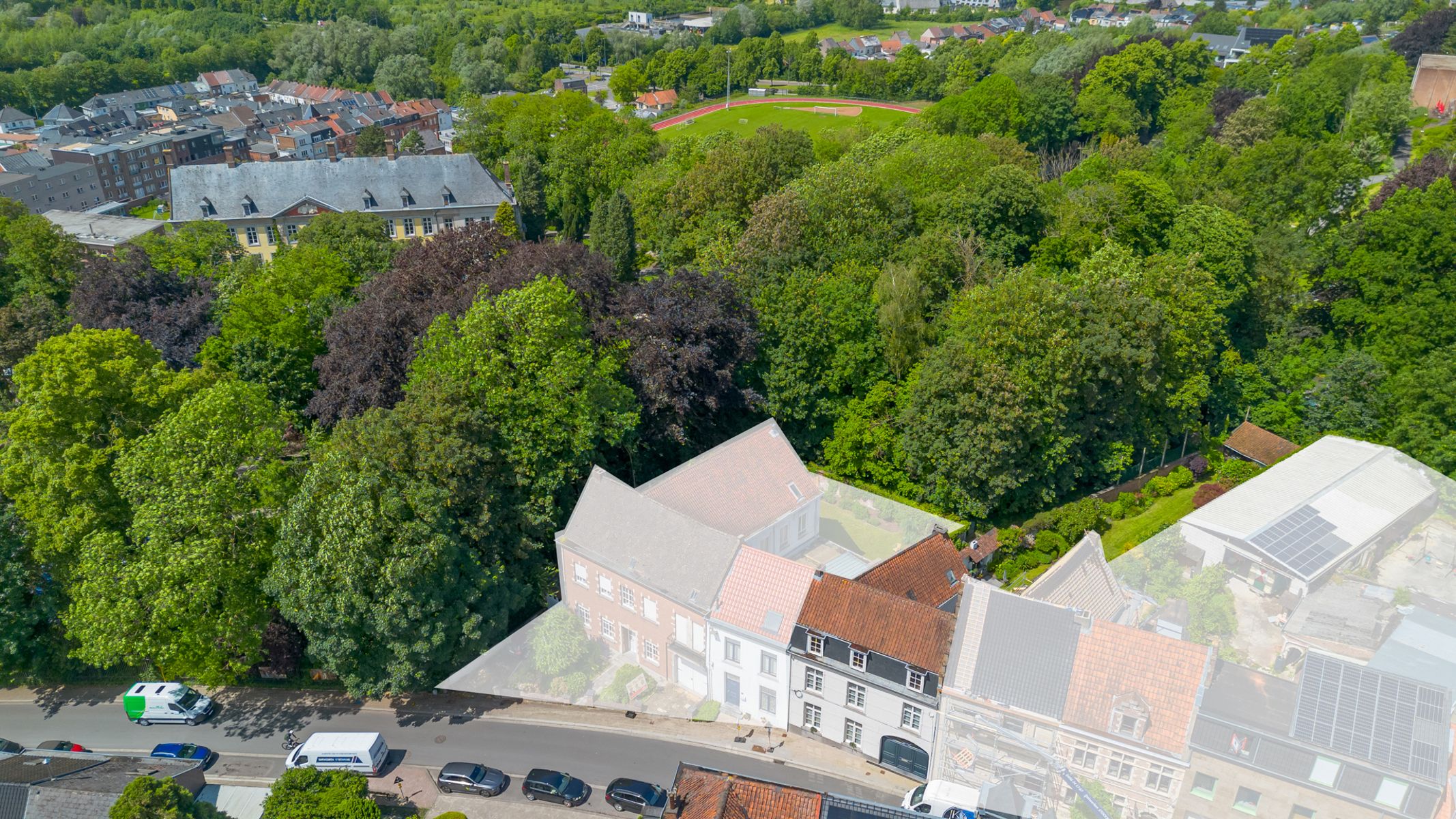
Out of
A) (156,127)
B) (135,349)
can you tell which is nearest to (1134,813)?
(135,349)

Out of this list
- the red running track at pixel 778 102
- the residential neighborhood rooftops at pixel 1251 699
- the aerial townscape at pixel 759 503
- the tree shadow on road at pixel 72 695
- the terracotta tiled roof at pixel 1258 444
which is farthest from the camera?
the red running track at pixel 778 102

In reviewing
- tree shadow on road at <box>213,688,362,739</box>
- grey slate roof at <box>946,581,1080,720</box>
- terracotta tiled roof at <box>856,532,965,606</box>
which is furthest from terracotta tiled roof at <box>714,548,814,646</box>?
tree shadow on road at <box>213,688,362,739</box>

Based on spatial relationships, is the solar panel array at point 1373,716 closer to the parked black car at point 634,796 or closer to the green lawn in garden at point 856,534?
the green lawn in garden at point 856,534

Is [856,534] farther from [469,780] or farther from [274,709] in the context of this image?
[274,709]

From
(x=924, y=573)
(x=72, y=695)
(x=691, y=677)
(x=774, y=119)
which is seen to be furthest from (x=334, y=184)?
(x=924, y=573)

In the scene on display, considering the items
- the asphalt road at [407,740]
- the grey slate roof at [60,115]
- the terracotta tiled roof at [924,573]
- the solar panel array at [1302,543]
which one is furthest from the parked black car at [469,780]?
the grey slate roof at [60,115]

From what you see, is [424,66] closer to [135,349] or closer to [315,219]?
[315,219]
